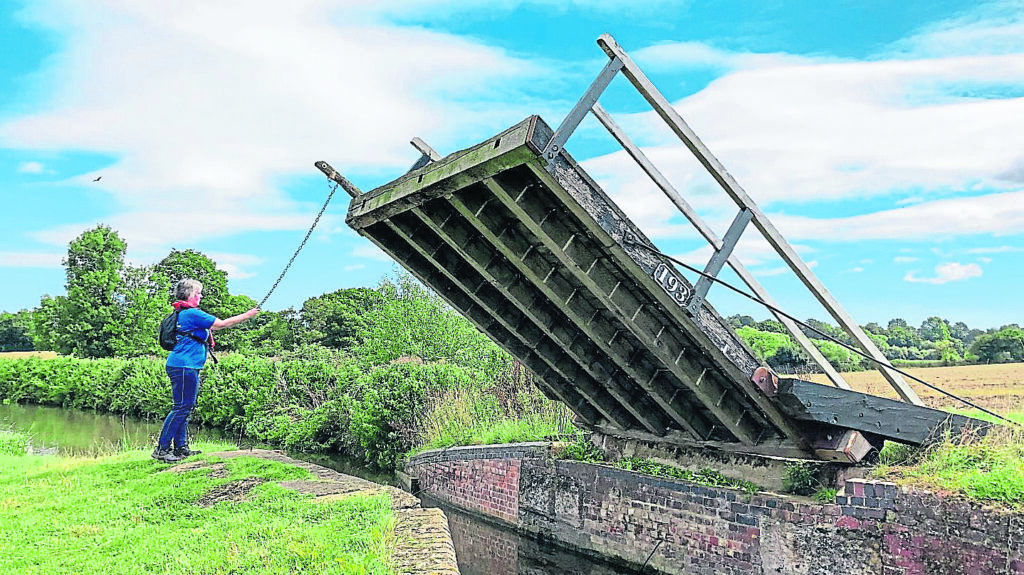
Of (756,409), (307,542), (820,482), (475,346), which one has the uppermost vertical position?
(475,346)

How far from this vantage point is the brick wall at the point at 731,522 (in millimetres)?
5691

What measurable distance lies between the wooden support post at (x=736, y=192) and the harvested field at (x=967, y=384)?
1301 mm

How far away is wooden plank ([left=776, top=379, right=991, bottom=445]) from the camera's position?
20.8 ft

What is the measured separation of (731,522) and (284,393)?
14.5m

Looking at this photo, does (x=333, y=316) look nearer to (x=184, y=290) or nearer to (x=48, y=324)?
(x=48, y=324)

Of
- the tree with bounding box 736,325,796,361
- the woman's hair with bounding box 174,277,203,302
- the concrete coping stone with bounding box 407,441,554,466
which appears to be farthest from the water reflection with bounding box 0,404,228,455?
the tree with bounding box 736,325,796,361

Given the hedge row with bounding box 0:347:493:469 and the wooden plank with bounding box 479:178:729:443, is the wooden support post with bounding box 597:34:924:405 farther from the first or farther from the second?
the hedge row with bounding box 0:347:493:469

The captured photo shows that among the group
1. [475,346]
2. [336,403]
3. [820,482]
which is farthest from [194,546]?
[475,346]

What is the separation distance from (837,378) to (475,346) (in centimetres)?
1208

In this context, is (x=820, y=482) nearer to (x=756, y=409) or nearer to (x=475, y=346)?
(x=756, y=409)

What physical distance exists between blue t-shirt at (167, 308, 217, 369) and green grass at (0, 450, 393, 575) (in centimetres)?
126

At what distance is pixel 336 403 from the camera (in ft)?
51.7

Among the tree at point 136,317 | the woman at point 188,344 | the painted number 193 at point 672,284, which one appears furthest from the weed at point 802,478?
the tree at point 136,317

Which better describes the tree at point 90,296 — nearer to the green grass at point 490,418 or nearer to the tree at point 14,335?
the tree at point 14,335
